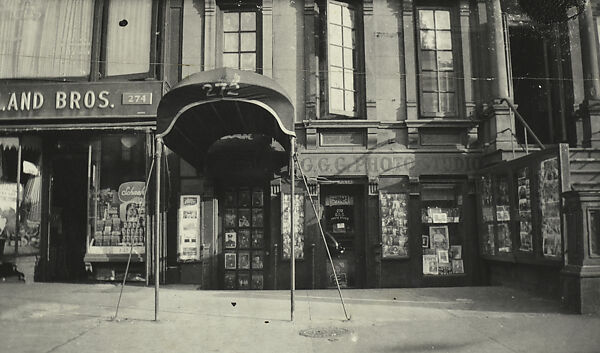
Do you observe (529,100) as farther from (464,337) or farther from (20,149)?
(20,149)

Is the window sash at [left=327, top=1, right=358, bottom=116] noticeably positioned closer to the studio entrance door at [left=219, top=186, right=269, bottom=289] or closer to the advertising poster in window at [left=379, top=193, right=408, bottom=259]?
the advertising poster in window at [left=379, top=193, right=408, bottom=259]

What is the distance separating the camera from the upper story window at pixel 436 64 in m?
13.0

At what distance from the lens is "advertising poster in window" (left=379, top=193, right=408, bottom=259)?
477 inches

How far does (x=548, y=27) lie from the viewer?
13.3m

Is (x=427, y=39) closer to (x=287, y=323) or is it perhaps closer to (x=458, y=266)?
(x=458, y=266)

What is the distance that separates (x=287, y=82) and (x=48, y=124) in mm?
5709

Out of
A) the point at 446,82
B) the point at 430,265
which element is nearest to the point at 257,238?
the point at 430,265

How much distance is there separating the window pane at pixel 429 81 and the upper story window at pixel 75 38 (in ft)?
22.3

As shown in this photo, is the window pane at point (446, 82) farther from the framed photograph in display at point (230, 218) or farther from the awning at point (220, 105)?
the framed photograph in display at point (230, 218)

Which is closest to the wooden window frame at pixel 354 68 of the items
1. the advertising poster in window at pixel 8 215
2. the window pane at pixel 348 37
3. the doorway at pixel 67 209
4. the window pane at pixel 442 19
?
the window pane at pixel 348 37

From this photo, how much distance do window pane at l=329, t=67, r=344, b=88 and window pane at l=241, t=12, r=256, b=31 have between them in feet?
7.46

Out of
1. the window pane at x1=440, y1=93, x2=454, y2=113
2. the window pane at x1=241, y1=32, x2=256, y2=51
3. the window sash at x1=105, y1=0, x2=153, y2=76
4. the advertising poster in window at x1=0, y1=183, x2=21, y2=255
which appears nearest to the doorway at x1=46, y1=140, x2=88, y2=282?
the advertising poster in window at x1=0, y1=183, x2=21, y2=255

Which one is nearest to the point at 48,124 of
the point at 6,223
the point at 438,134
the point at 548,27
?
the point at 6,223

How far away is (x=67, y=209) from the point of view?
1432cm
